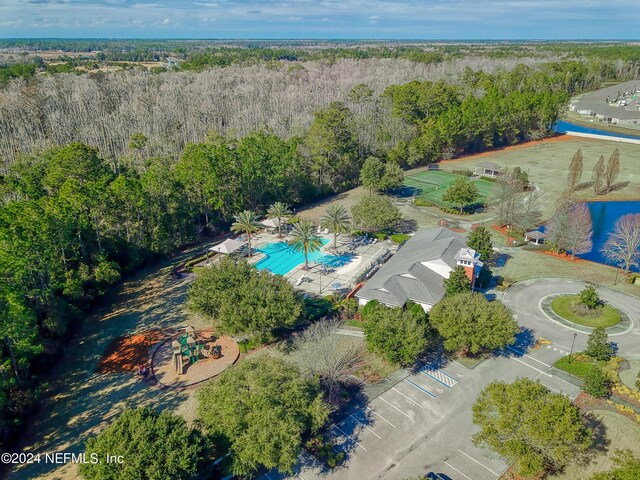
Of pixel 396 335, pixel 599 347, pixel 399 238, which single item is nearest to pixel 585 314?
pixel 599 347

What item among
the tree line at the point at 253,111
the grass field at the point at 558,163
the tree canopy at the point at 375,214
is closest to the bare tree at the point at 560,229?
the grass field at the point at 558,163

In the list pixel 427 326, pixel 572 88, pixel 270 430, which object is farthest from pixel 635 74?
pixel 270 430

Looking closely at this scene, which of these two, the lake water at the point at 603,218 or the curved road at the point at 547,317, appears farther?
the lake water at the point at 603,218

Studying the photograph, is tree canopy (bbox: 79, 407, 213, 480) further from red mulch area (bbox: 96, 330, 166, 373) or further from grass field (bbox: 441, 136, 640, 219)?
→ grass field (bbox: 441, 136, 640, 219)

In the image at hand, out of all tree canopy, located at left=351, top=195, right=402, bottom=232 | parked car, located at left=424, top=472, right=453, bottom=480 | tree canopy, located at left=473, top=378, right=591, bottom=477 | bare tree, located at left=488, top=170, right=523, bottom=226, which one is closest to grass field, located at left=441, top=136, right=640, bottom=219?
bare tree, located at left=488, top=170, right=523, bottom=226

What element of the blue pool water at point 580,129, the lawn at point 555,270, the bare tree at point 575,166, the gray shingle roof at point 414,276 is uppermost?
the bare tree at point 575,166

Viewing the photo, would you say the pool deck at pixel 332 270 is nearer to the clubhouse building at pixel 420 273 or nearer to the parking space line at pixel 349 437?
the clubhouse building at pixel 420 273
